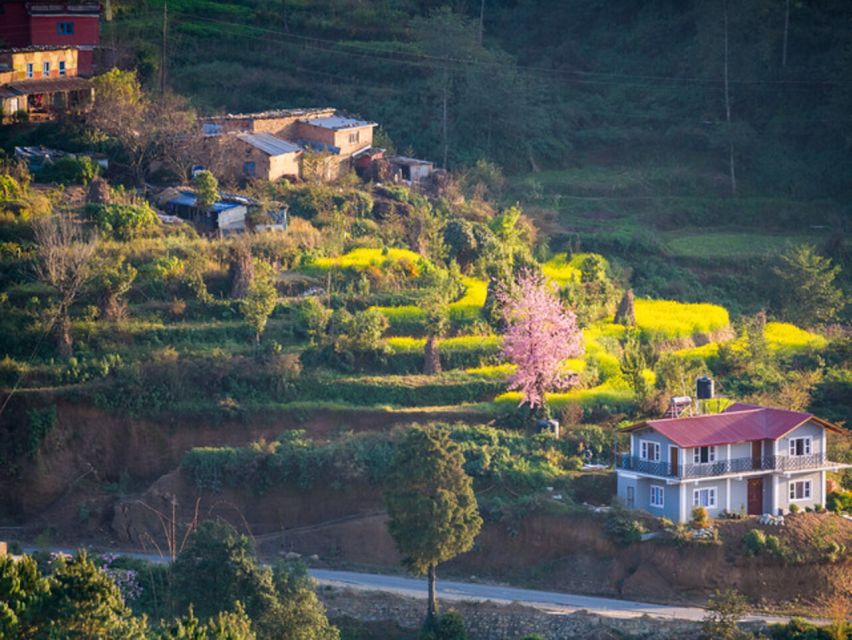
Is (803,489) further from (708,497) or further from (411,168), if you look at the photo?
(411,168)

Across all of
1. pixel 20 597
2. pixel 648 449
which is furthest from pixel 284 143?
pixel 20 597

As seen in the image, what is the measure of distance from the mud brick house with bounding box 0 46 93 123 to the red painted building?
4.87 feet

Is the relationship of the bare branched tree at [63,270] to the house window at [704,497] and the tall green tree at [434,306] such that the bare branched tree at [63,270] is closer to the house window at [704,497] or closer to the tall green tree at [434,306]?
the tall green tree at [434,306]

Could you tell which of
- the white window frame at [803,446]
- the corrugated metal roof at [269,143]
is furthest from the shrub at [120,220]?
the white window frame at [803,446]

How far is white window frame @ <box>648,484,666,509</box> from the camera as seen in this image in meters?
51.4

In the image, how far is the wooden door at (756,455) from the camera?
51750 mm

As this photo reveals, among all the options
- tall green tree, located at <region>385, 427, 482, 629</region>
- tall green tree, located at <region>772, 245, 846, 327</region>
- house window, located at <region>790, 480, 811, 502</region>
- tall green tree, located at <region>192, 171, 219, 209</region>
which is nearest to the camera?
tall green tree, located at <region>385, 427, 482, 629</region>

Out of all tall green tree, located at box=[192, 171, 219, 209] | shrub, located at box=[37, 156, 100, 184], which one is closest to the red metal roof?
tall green tree, located at box=[192, 171, 219, 209]

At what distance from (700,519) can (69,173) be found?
2441 cm

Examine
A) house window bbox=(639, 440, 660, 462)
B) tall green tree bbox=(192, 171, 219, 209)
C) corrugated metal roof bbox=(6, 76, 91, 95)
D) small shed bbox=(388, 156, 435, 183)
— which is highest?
corrugated metal roof bbox=(6, 76, 91, 95)

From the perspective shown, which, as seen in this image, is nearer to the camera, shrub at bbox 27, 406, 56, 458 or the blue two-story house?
the blue two-story house

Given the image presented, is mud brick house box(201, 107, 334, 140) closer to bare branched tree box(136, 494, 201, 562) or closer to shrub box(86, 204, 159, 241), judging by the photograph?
shrub box(86, 204, 159, 241)

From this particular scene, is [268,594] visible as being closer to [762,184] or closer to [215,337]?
[215,337]

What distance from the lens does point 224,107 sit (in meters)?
73.4
